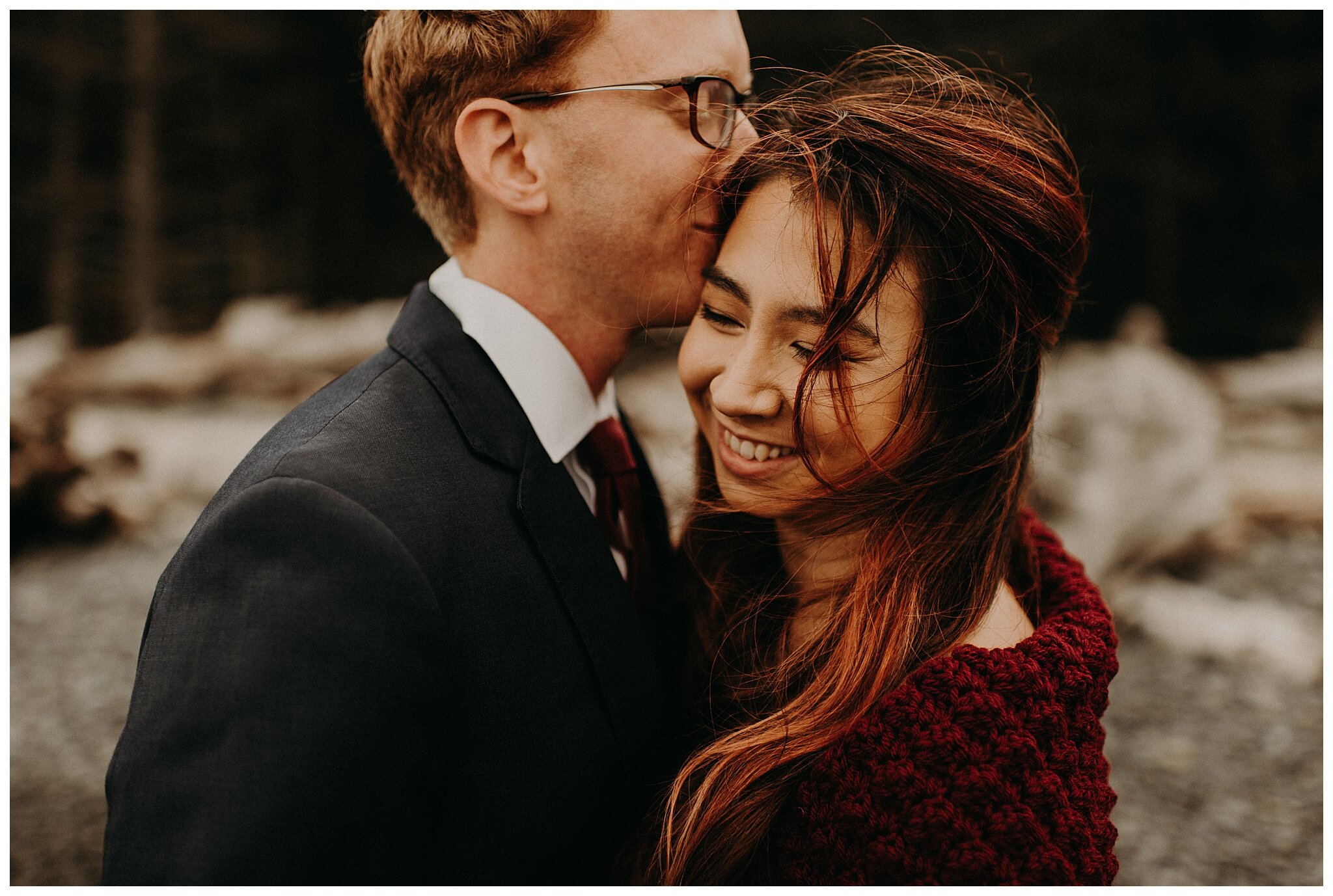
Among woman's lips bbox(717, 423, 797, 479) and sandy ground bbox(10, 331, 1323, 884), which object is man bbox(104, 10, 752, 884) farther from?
sandy ground bbox(10, 331, 1323, 884)

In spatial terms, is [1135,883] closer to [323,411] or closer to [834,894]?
[834,894]

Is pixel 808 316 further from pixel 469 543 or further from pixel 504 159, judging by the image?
pixel 504 159

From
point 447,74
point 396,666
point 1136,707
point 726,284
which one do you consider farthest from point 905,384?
point 1136,707

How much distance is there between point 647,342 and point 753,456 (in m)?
3.03

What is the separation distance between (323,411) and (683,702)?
98cm

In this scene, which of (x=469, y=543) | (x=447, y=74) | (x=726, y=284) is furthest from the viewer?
(x=447, y=74)

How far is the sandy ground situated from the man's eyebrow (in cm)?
81

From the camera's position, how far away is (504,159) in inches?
75.6

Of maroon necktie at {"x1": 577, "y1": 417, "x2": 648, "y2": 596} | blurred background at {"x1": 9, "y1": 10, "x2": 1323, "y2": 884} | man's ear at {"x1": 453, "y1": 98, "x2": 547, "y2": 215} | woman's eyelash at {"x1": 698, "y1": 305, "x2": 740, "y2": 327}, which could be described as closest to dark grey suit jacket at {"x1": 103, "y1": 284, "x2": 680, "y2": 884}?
maroon necktie at {"x1": 577, "y1": 417, "x2": 648, "y2": 596}

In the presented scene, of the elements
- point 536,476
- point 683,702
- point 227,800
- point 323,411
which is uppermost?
point 323,411

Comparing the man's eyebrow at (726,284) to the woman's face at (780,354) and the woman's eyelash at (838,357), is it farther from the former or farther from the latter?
the woman's eyelash at (838,357)

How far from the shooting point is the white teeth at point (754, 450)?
168 cm

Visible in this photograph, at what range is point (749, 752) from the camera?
5.22ft

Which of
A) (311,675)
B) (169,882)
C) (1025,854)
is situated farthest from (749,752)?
(169,882)
